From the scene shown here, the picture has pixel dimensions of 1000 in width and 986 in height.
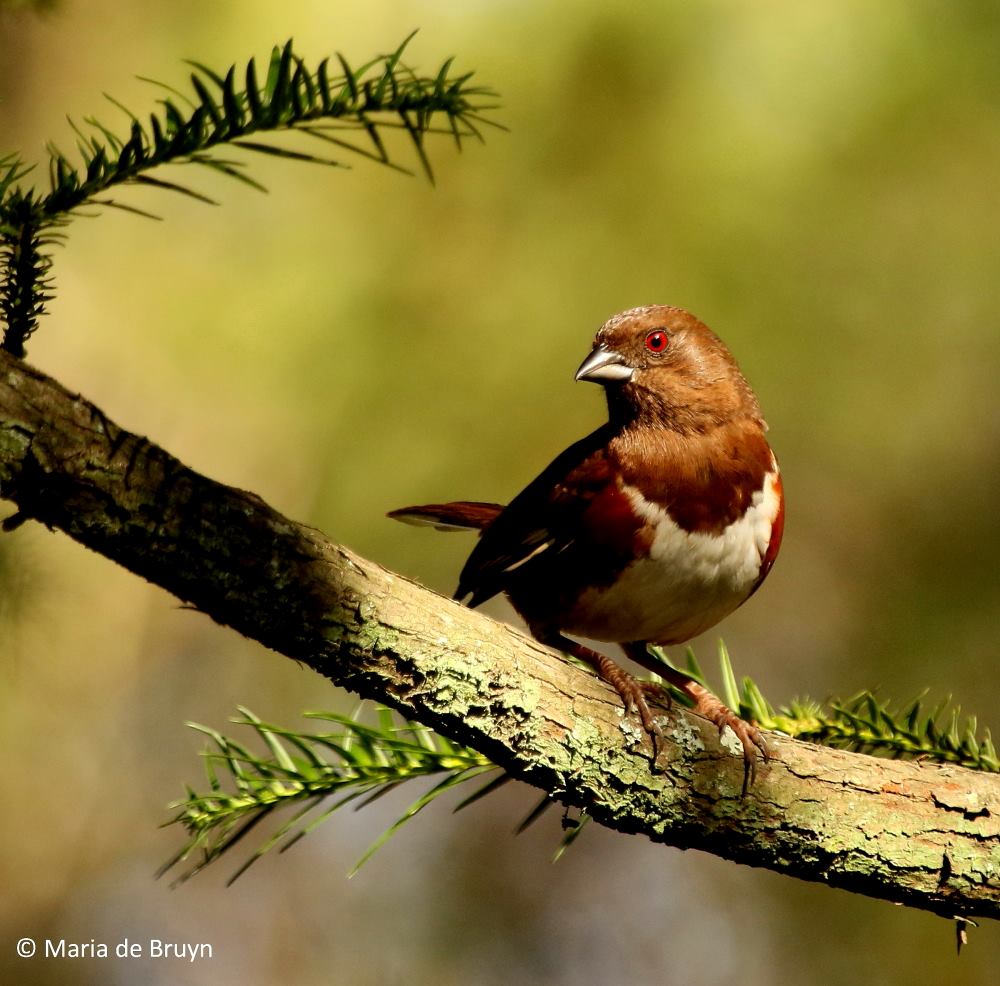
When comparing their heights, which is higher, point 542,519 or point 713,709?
point 542,519

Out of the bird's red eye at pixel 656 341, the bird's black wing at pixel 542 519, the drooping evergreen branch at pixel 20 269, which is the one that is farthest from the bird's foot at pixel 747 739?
the drooping evergreen branch at pixel 20 269

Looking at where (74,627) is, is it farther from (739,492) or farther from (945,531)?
(945,531)

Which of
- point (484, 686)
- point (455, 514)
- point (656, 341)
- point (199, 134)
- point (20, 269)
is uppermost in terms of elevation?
point (656, 341)

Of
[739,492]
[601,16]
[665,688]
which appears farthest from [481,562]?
[601,16]

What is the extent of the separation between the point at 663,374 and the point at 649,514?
0.50 metres

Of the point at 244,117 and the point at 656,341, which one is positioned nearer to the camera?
the point at 244,117

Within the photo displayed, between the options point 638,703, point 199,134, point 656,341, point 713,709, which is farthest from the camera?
point 656,341

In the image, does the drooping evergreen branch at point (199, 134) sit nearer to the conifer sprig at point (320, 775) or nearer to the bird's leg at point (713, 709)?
the conifer sprig at point (320, 775)

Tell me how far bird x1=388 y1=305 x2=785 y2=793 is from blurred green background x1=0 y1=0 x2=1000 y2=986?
0.93m

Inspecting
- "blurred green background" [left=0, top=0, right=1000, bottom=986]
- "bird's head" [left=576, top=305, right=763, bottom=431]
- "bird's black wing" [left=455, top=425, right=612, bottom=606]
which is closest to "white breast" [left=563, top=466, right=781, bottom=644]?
"bird's black wing" [left=455, top=425, right=612, bottom=606]

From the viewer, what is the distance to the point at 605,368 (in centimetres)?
351

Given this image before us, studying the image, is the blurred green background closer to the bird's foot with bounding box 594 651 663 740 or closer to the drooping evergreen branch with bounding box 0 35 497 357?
the bird's foot with bounding box 594 651 663 740

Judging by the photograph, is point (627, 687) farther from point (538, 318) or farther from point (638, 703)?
point (538, 318)

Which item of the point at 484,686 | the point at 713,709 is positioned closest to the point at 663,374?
the point at 713,709
